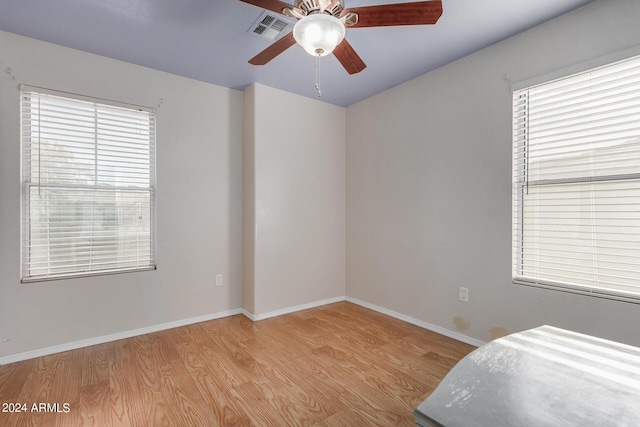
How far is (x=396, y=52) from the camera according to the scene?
264cm

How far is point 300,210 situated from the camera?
12.2 ft

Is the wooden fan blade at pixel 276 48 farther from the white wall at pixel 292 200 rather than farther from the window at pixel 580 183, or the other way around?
the window at pixel 580 183

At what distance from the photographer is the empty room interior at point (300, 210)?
1893 millimetres

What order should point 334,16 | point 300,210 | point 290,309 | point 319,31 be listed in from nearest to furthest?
point 319,31 → point 334,16 → point 290,309 → point 300,210

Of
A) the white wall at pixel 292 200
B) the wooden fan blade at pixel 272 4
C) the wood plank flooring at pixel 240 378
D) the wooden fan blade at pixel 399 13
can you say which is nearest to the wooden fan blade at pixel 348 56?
the wooden fan blade at pixel 399 13

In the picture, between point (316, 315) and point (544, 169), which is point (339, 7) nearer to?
point (544, 169)

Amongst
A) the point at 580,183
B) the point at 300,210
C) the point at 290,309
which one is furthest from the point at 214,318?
the point at 580,183

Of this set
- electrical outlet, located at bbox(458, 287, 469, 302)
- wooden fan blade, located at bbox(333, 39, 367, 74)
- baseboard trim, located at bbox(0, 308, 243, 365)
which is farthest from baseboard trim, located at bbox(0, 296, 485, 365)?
wooden fan blade, located at bbox(333, 39, 367, 74)

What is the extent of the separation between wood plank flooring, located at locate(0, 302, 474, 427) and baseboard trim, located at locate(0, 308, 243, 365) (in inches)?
2.3

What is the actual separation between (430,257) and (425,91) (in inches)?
66.8

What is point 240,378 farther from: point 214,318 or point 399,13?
point 399,13

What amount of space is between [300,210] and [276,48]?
2061 mm

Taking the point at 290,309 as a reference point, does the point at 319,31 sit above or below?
above

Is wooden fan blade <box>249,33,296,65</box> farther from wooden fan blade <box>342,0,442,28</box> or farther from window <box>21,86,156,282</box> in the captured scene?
window <box>21,86,156,282</box>
